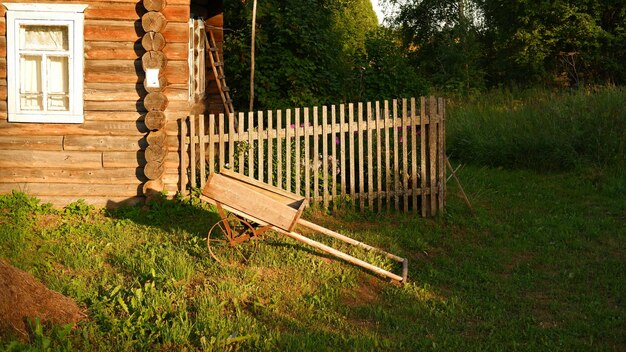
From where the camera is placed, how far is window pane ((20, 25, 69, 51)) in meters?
10.8

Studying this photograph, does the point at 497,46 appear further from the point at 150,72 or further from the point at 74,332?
the point at 74,332

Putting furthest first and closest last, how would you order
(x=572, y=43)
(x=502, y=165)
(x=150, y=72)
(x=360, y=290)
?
(x=572, y=43) < (x=502, y=165) < (x=150, y=72) < (x=360, y=290)

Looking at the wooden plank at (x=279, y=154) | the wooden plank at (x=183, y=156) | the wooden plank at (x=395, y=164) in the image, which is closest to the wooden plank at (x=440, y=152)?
the wooden plank at (x=395, y=164)

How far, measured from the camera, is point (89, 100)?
10.8 meters

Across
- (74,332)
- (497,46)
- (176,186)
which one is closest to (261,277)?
(74,332)

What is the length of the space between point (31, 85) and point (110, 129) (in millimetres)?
1165

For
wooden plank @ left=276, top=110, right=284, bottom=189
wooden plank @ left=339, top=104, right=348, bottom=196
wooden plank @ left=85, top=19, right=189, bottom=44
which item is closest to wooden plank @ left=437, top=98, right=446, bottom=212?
wooden plank @ left=339, top=104, right=348, bottom=196

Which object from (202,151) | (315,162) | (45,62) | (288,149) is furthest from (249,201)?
(45,62)

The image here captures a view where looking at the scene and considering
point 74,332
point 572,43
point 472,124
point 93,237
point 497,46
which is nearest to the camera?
point 74,332

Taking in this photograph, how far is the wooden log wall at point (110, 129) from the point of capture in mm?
10734

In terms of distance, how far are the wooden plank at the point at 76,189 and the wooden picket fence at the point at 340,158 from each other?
728 mm

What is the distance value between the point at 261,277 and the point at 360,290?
927 millimetres

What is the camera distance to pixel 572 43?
2878cm

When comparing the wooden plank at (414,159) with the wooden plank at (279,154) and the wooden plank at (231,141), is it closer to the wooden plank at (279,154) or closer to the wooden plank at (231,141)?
the wooden plank at (279,154)
